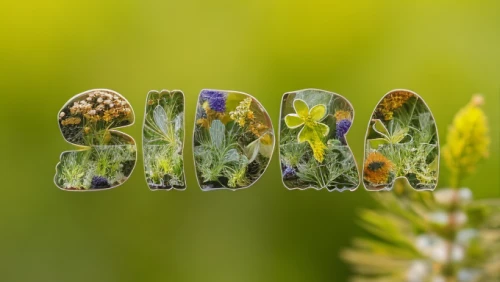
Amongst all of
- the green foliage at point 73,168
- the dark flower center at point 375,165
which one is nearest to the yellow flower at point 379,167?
the dark flower center at point 375,165

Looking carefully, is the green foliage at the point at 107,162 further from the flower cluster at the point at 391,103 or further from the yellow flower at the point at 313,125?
the flower cluster at the point at 391,103

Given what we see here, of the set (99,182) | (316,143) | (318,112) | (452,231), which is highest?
(318,112)

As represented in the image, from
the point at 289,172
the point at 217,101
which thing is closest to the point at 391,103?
the point at 289,172

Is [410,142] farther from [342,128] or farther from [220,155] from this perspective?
[220,155]
